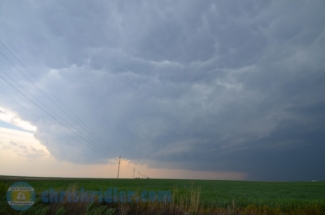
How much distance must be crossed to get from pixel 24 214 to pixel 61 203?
215 cm

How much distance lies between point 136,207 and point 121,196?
1588 mm

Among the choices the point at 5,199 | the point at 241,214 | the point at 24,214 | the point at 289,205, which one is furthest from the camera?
the point at 289,205

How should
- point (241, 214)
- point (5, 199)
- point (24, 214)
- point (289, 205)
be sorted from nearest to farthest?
point (24, 214)
point (241, 214)
point (5, 199)
point (289, 205)

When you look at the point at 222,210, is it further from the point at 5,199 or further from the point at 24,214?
the point at 5,199

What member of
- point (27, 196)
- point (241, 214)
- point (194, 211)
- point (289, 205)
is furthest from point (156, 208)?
point (289, 205)

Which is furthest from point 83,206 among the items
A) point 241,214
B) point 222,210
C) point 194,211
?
point 241,214

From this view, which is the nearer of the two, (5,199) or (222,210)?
(222,210)

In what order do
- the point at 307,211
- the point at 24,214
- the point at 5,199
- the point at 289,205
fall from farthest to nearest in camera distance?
1. the point at 289,205
2. the point at 307,211
3. the point at 5,199
4. the point at 24,214

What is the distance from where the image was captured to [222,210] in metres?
14.9

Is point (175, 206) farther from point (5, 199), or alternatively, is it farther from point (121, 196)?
point (5, 199)

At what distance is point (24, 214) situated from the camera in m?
13.8

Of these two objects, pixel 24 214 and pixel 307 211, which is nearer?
pixel 24 214

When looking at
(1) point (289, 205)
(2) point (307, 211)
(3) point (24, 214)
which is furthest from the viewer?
(1) point (289, 205)

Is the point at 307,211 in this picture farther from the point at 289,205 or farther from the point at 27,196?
the point at 27,196
